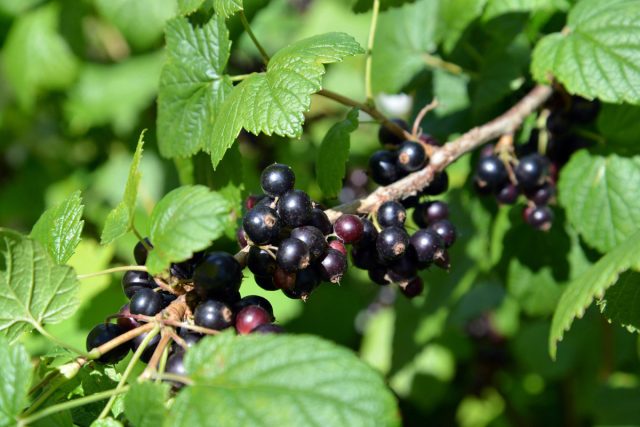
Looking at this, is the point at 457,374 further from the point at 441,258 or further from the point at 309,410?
the point at 309,410

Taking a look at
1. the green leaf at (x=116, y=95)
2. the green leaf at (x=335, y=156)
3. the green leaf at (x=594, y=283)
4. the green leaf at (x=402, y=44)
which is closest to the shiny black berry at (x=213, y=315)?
the green leaf at (x=335, y=156)

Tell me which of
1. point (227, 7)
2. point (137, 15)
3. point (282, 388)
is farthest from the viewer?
point (137, 15)

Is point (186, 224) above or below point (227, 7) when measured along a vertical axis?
below

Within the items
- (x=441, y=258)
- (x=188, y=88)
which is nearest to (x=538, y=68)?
(x=441, y=258)

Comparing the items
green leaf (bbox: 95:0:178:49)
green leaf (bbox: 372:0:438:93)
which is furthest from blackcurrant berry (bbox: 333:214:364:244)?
green leaf (bbox: 95:0:178:49)

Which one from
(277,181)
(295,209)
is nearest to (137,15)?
(277,181)

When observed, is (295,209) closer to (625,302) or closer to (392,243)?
(392,243)

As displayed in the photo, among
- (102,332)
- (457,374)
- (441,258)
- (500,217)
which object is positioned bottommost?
(457,374)
